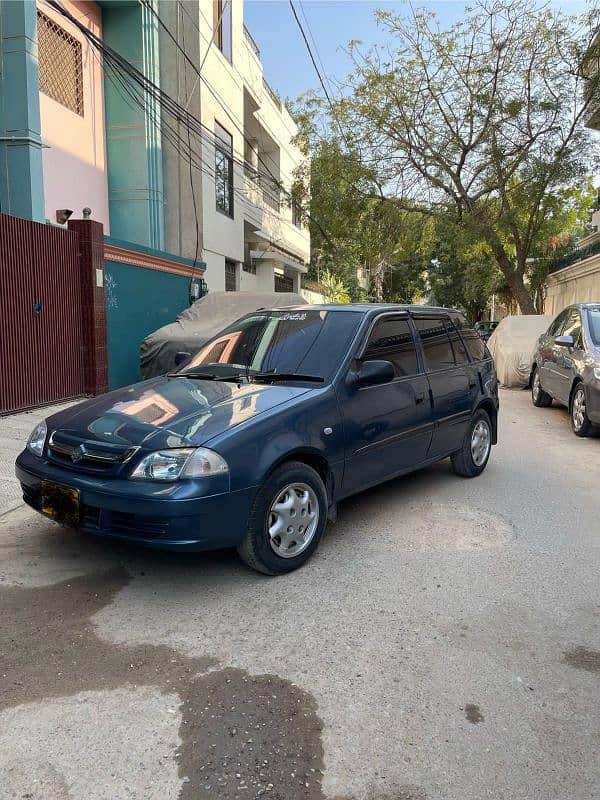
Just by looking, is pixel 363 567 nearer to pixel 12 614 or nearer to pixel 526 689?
pixel 526 689

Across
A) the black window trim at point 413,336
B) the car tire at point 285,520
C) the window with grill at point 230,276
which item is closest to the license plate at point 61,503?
the car tire at point 285,520

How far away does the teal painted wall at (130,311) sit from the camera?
1038 cm

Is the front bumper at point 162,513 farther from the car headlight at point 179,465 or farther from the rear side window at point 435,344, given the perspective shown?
the rear side window at point 435,344

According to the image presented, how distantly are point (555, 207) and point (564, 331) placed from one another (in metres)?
11.5

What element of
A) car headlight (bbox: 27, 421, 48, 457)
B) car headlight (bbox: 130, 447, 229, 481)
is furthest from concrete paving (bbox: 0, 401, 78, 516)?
car headlight (bbox: 130, 447, 229, 481)

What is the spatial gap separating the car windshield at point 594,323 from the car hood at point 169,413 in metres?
5.93

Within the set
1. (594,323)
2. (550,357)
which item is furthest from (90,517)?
(550,357)

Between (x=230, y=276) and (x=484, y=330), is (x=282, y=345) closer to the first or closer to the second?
A: (x=230, y=276)

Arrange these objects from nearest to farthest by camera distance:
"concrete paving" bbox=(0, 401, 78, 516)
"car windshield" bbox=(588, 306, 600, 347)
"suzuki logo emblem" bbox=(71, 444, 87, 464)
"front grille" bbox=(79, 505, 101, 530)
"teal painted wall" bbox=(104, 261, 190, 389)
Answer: "front grille" bbox=(79, 505, 101, 530), "suzuki logo emblem" bbox=(71, 444, 87, 464), "concrete paving" bbox=(0, 401, 78, 516), "car windshield" bbox=(588, 306, 600, 347), "teal painted wall" bbox=(104, 261, 190, 389)

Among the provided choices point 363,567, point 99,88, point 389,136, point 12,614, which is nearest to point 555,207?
point 389,136

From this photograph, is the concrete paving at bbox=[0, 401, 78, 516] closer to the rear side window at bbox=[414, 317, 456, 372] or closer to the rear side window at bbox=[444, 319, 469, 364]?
the rear side window at bbox=[414, 317, 456, 372]

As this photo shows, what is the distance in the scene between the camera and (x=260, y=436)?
3633mm

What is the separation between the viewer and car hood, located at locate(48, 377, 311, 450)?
3.57 meters

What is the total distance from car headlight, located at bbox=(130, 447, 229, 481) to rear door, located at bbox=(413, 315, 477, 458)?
2468 millimetres
